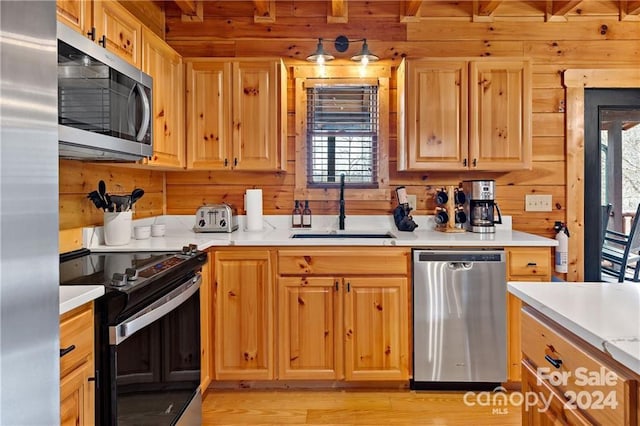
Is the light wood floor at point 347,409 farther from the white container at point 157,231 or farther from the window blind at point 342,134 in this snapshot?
the window blind at point 342,134

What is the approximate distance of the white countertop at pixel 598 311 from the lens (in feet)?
2.83

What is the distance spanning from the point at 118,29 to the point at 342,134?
164 cm

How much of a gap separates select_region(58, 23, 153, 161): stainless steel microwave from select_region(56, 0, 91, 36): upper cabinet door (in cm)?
16

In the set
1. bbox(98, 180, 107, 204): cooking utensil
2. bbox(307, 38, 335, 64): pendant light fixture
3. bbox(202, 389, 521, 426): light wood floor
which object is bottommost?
bbox(202, 389, 521, 426): light wood floor

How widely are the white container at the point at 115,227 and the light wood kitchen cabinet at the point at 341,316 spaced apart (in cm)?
88

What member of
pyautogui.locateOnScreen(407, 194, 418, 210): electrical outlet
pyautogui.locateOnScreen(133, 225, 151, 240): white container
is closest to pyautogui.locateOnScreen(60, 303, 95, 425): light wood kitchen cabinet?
pyautogui.locateOnScreen(133, 225, 151, 240): white container

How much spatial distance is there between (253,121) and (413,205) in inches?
51.9

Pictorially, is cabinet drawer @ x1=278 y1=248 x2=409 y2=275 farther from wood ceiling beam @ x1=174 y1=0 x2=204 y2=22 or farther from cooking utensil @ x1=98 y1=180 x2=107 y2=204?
wood ceiling beam @ x1=174 y1=0 x2=204 y2=22

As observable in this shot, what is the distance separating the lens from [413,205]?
3.12 meters

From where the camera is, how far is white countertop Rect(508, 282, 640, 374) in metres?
0.86

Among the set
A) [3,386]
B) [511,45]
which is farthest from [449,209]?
[3,386]

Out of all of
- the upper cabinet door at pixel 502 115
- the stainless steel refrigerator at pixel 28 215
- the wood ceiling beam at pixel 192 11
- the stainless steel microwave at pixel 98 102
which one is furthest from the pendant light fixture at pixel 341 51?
the stainless steel refrigerator at pixel 28 215

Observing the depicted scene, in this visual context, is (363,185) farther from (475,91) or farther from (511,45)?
(511,45)

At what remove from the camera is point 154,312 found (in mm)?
1612
